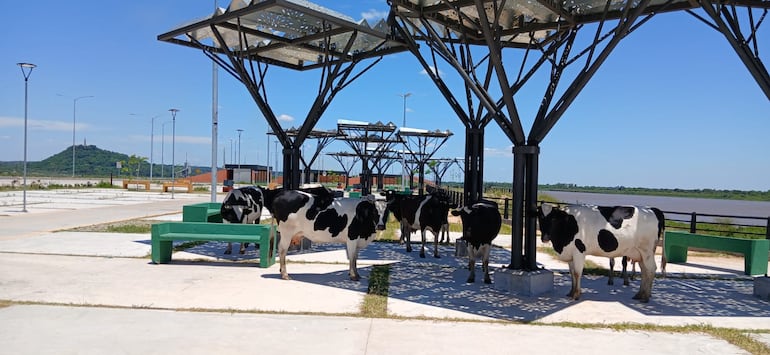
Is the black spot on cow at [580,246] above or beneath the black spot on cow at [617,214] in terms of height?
beneath

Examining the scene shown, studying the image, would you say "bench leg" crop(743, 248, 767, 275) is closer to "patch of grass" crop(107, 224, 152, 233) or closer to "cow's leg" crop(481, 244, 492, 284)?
"cow's leg" crop(481, 244, 492, 284)

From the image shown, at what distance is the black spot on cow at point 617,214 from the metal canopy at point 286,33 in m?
7.13

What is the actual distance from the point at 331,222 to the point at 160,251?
376cm

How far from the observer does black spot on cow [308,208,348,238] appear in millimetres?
10164

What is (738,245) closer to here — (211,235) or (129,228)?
(211,235)

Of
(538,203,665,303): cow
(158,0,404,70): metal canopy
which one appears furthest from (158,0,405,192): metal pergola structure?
(538,203,665,303): cow

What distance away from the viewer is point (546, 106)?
957 centimetres

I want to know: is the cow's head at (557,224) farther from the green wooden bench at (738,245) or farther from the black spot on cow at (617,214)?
the green wooden bench at (738,245)

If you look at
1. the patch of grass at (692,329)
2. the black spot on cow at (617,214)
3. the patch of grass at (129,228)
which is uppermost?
the black spot on cow at (617,214)

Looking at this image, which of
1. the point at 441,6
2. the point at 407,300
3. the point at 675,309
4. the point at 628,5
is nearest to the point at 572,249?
the point at 675,309

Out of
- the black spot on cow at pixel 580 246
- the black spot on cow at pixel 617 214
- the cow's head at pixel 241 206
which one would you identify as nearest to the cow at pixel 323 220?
the cow's head at pixel 241 206

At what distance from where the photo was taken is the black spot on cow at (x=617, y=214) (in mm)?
8789

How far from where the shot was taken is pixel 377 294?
28.4 feet

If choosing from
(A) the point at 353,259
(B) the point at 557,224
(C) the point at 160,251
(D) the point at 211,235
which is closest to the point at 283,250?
(A) the point at 353,259
